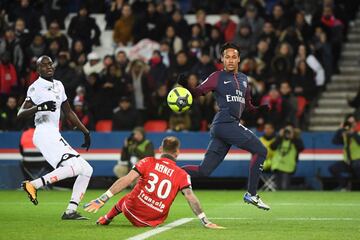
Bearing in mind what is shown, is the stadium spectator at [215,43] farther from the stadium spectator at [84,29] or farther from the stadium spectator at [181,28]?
the stadium spectator at [84,29]

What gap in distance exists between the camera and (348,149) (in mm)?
21047

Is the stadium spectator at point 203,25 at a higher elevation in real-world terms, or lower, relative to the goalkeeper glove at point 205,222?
higher

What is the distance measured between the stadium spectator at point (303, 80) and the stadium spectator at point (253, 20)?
190cm

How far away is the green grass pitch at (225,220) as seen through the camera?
11.1 meters

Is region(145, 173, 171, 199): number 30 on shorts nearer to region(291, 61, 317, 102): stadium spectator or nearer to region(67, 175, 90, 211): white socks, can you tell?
region(67, 175, 90, 211): white socks

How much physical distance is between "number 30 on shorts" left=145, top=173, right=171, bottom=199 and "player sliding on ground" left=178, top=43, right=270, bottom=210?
1.86m

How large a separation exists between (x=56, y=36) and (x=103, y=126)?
3.26 meters

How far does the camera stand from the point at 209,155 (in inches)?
534

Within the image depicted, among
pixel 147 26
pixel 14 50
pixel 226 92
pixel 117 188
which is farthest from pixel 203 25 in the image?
pixel 117 188

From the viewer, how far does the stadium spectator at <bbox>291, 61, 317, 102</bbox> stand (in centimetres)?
2281

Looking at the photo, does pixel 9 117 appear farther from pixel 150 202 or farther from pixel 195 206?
pixel 195 206

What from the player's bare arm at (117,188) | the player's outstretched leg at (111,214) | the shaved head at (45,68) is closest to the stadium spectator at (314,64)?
the shaved head at (45,68)

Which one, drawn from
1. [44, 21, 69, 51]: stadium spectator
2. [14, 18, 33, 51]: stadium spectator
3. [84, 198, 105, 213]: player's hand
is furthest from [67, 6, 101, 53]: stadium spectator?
[84, 198, 105, 213]: player's hand

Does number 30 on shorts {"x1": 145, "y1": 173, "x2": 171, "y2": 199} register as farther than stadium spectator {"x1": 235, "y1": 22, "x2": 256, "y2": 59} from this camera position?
No
